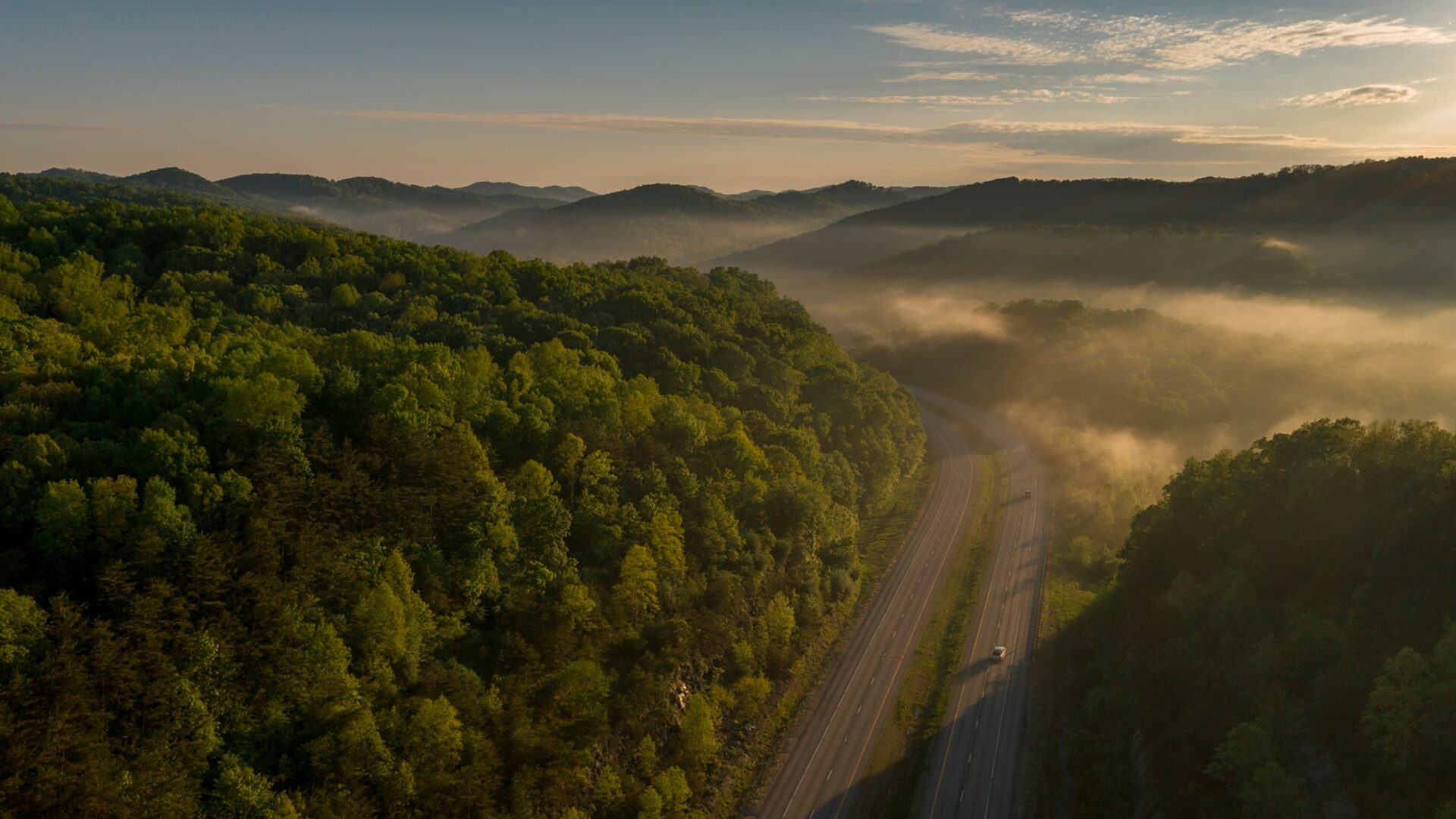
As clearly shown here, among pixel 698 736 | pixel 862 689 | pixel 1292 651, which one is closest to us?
pixel 1292 651

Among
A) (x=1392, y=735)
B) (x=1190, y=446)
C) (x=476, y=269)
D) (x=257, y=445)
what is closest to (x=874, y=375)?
(x=1190, y=446)

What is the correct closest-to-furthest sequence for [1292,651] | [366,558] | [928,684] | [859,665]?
[366,558] < [1292,651] < [928,684] < [859,665]

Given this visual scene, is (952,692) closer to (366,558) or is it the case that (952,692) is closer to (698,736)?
(698,736)

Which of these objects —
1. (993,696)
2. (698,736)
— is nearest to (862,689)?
(993,696)

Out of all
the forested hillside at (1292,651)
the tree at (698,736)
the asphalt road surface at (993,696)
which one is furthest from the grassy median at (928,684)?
the tree at (698,736)

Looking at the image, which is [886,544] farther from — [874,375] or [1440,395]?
[1440,395]

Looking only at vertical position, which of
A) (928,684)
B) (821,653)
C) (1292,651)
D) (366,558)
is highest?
(366,558)

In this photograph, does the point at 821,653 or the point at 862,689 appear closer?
the point at 862,689
